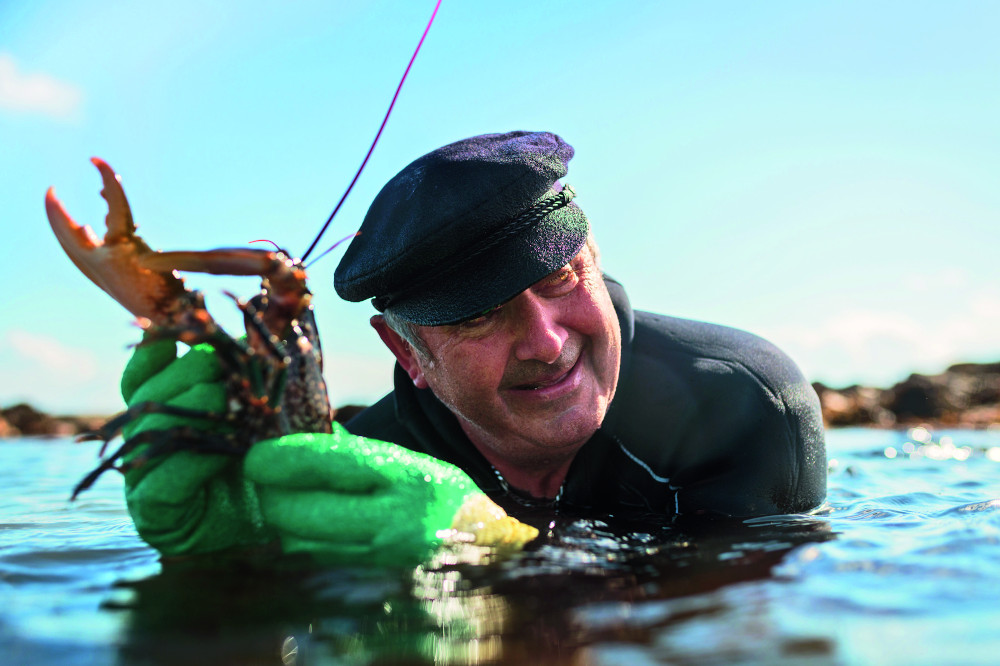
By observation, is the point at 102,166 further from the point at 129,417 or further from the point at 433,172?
the point at 433,172

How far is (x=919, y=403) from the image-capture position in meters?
15.1

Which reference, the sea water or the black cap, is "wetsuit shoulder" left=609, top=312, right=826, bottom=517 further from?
the black cap

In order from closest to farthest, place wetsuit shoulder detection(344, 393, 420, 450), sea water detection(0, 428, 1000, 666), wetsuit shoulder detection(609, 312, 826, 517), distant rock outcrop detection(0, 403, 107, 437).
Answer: sea water detection(0, 428, 1000, 666) < wetsuit shoulder detection(609, 312, 826, 517) < wetsuit shoulder detection(344, 393, 420, 450) < distant rock outcrop detection(0, 403, 107, 437)

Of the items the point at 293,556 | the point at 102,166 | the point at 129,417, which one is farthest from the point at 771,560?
the point at 102,166

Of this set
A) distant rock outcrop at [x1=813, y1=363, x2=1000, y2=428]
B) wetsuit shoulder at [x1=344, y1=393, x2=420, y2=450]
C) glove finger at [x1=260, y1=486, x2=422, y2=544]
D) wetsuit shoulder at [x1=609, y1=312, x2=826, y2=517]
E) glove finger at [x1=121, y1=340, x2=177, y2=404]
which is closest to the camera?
glove finger at [x1=260, y1=486, x2=422, y2=544]

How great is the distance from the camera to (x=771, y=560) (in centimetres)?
219

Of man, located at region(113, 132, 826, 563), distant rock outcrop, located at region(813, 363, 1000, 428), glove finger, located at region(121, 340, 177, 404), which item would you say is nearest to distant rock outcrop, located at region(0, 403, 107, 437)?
distant rock outcrop, located at region(813, 363, 1000, 428)

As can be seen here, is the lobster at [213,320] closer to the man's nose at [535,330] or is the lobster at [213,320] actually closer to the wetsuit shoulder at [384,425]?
the man's nose at [535,330]

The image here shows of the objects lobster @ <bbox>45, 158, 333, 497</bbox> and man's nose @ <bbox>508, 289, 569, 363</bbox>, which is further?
man's nose @ <bbox>508, 289, 569, 363</bbox>

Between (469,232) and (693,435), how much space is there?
48.5 inches

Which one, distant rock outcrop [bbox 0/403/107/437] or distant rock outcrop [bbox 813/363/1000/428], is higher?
distant rock outcrop [bbox 0/403/107/437]

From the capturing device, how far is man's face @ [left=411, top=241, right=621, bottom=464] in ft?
9.21

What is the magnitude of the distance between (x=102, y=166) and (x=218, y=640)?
1.31 meters

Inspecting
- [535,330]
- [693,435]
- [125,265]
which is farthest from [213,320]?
[693,435]
